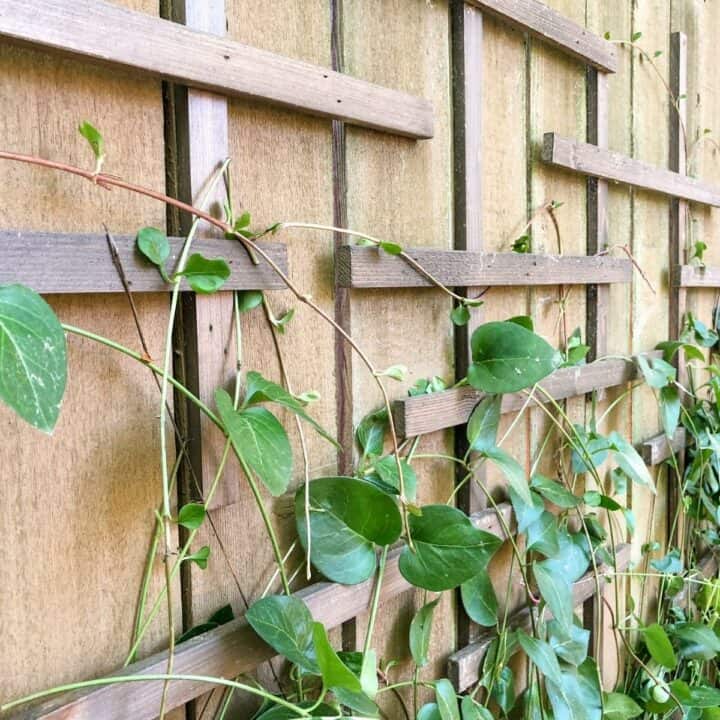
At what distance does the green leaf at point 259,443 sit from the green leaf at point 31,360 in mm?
161

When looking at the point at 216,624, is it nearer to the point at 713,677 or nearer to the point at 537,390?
the point at 537,390

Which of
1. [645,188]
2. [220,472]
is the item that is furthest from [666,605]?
[220,472]

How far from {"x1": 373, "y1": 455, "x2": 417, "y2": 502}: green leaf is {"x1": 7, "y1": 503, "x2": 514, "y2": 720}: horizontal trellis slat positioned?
71mm

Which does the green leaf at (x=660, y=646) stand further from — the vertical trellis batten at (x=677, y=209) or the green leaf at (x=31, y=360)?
the green leaf at (x=31, y=360)

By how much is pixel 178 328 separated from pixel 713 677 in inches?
60.2

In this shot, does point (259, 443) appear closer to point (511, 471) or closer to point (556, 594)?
point (511, 471)

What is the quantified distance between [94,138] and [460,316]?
1.57ft

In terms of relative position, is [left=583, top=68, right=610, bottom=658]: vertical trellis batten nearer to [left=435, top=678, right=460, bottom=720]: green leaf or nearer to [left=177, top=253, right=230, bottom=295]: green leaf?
[left=435, top=678, right=460, bottom=720]: green leaf

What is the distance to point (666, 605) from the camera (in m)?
1.42

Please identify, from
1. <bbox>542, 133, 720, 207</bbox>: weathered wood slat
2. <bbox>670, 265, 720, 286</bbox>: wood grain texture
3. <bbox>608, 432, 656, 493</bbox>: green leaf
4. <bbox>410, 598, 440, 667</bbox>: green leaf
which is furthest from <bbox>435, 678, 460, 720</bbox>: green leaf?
<bbox>670, 265, 720, 286</bbox>: wood grain texture

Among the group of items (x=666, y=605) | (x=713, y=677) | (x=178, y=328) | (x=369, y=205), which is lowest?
(x=713, y=677)

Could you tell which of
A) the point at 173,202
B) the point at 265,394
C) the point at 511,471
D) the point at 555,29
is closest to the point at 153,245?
the point at 173,202

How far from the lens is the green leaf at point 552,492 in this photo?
970 millimetres

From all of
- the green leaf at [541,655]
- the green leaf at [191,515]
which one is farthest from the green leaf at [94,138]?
the green leaf at [541,655]
